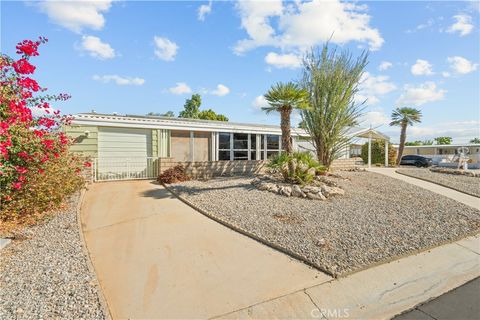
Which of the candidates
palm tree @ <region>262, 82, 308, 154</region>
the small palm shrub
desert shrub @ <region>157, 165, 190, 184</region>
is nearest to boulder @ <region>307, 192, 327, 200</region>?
the small palm shrub

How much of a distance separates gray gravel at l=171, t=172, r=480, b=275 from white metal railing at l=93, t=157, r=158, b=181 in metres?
3.07

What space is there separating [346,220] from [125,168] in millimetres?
8754

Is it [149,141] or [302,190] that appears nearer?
[302,190]

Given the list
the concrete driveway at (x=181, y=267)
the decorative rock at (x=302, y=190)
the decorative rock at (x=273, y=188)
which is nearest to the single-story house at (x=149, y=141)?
the decorative rock at (x=302, y=190)

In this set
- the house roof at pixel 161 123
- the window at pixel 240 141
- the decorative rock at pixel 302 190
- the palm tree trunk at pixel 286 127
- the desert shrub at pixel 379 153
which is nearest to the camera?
the decorative rock at pixel 302 190

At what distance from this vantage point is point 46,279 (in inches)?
117

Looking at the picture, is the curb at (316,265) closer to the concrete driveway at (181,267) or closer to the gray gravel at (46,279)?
the concrete driveway at (181,267)

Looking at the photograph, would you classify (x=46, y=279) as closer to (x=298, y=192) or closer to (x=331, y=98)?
(x=298, y=192)

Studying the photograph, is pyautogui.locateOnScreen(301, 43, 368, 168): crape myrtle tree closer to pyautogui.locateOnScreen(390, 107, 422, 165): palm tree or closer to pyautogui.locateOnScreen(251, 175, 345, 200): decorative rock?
pyautogui.locateOnScreen(251, 175, 345, 200): decorative rock

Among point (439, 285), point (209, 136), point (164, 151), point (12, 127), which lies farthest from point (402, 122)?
point (12, 127)

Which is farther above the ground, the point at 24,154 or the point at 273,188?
the point at 24,154

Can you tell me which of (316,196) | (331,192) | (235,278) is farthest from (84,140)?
(331,192)

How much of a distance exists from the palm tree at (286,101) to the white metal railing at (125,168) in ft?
18.4

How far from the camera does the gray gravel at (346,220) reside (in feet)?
12.9
